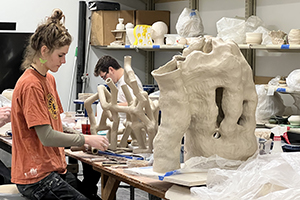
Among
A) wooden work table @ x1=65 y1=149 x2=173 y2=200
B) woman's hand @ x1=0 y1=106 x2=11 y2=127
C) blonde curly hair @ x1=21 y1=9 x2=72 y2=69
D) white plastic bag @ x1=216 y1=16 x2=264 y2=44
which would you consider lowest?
wooden work table @ x1=65 y1=149 x2=173 y2=200

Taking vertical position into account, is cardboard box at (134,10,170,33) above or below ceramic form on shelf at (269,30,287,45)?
above

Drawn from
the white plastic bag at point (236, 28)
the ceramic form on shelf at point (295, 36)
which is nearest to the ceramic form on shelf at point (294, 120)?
the ceramic form on shelf at point (295, 36)

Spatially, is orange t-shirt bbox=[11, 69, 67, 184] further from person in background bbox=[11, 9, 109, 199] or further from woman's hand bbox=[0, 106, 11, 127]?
woman's hand bbox=[0, 106, 11, 127]

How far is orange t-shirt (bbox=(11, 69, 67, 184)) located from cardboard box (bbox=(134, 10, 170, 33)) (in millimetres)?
3965

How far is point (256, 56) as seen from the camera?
5020 millimetres

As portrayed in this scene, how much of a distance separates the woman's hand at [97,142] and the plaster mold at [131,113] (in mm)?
179

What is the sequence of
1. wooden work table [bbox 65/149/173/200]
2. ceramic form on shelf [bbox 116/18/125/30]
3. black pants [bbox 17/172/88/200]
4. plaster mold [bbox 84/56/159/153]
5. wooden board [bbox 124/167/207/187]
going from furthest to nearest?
1. ceramic form on shelf [bbox 116/18/125/30]
2. plaster mold [bbox 84/56/159/153]
3. black pants [bbox 17/172/88/200]
4. wooden work table [bbox 65/149/173/200]
5. wooden board [bbox 124/167/207/187]

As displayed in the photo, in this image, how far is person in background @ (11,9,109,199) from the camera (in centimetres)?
217

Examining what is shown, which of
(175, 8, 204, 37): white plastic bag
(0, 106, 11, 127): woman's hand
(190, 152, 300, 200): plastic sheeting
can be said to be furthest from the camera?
(175, 8, 204, 37): white plastic bag

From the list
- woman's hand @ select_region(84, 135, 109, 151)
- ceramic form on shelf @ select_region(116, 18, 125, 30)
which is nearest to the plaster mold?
woman's hand @ select_region(84, 135, 109, 151)

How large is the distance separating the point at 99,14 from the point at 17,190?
4119 mm

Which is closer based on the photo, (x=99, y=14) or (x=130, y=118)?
(x=130, y=118)

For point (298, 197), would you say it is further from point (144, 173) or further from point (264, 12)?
A: point (264, 12)

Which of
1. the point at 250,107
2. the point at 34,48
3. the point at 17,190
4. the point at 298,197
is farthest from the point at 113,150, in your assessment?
the point at 298,197
